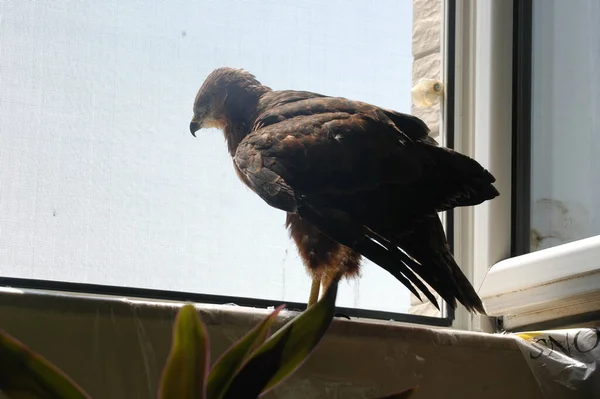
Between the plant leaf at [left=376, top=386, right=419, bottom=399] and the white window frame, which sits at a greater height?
the white window frame

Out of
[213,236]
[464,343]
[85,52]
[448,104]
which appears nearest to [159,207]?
[213,236]

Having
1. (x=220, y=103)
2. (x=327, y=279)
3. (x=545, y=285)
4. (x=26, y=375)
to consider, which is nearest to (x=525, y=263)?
(x=545, y=285)

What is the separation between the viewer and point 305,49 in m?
1.78

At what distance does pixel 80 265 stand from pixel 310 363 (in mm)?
516

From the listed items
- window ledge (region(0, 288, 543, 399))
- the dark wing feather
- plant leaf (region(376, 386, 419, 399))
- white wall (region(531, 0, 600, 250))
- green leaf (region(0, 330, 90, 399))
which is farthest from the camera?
white wall (region(531, 0, 600, 250))

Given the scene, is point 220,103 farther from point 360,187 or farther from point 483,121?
point 483,121

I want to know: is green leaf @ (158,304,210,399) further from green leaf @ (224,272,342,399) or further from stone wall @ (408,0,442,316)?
stone wall @ (408,0,442,316)

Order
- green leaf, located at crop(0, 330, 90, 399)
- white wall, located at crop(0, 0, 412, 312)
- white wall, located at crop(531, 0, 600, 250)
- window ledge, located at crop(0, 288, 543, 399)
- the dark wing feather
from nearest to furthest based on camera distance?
green leaf, located at crop(0, 330, 90, 399) < window ledge, located at crop(0, 288, 543, 399) < the dark wing feather < white wall, located at crop(0, 0, 412, 312) < white wall, located at crop(531, 0, 600, 250)

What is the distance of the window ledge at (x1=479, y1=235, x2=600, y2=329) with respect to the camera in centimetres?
155

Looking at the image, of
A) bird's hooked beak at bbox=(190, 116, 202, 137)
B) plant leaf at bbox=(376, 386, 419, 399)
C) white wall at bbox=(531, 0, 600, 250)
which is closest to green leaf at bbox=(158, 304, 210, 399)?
plant leaf at bbox=(376, 386, 419, 399)

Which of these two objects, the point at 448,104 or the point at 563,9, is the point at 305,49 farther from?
the point at 563,9

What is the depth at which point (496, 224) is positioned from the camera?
1819 millimetres

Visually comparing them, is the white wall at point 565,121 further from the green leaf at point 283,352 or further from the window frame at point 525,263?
the green leaf at point 283,352

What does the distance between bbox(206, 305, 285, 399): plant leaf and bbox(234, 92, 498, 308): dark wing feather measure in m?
0.27
